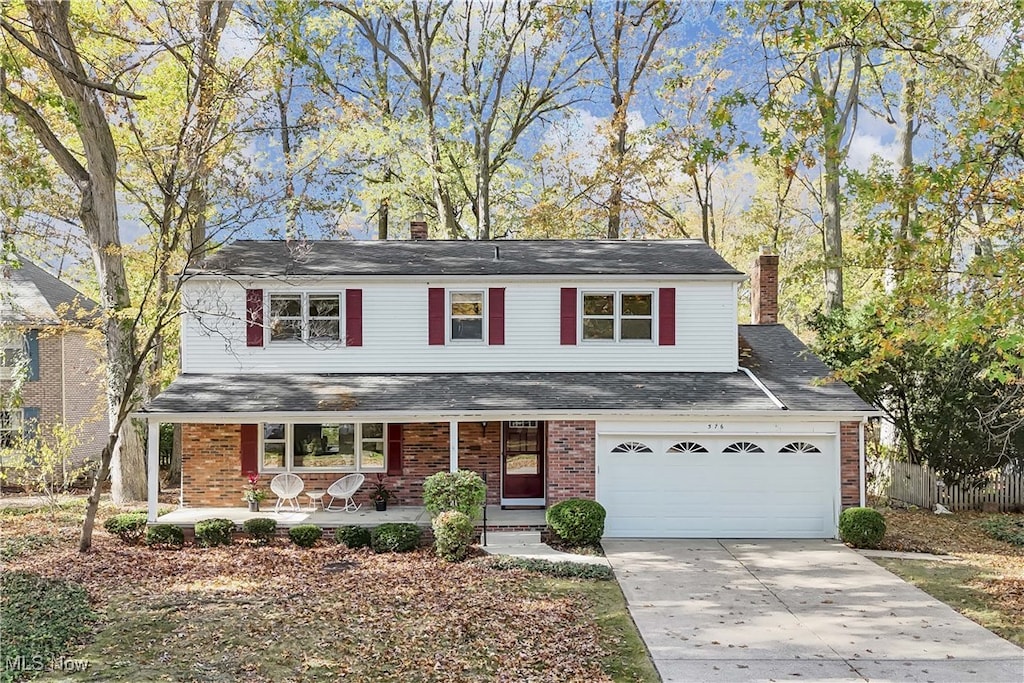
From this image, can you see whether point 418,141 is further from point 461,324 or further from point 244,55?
point 461,324

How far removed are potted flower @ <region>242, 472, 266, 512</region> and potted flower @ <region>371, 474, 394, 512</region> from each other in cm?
231

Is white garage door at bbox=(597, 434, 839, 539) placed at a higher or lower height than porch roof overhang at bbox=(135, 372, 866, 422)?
lower

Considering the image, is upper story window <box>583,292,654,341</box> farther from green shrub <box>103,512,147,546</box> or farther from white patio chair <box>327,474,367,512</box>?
green shrub <box>103,512,147,546</box>

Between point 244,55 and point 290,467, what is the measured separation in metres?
9.94

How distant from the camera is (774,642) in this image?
29.4ft

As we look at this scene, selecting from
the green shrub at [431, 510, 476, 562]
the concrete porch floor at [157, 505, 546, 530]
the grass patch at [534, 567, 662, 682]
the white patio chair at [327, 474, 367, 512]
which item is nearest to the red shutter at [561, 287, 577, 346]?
the concrete porch floor at [157, 505, 546, 530]

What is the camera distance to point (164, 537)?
45.3 ft

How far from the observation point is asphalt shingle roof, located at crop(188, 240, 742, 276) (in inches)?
648

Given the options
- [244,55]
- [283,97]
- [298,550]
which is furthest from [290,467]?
[283,97]

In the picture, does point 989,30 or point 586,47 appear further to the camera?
point 586,47

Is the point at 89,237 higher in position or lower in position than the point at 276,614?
higher

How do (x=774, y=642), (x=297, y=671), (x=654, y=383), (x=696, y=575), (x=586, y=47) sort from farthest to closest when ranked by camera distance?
(x=586, y=47) → (x=654, y=383) → (x=696, y=575) → (x=774, y=642) → (x=297, y=671)

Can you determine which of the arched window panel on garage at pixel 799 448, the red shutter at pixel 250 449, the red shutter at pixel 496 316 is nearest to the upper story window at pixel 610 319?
the red shutter at pixel 496 316

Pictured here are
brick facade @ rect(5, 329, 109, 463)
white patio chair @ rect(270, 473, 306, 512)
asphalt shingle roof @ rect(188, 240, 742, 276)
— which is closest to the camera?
white patio chair @ rect(270, 473, 306, 512)
